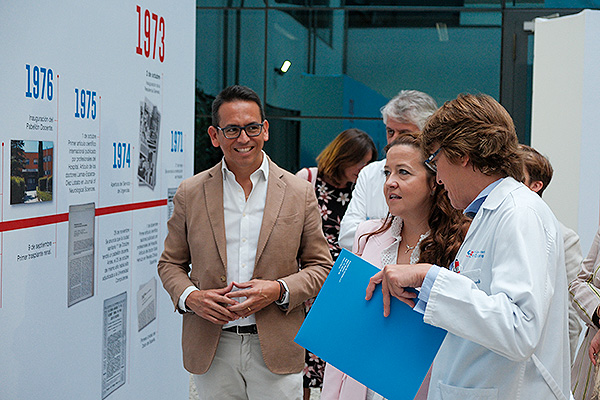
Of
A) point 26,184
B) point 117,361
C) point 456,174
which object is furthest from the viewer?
point 117,361

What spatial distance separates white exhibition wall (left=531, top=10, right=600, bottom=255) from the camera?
5.20m

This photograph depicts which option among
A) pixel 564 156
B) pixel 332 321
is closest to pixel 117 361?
pixel 332 321

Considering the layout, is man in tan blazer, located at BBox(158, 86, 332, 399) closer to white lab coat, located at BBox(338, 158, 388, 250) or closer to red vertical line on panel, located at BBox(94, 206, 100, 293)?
red vertical line on panel, located at BBox(94, 206, 100, 293)

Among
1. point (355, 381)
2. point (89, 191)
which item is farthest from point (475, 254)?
point (89, 191)

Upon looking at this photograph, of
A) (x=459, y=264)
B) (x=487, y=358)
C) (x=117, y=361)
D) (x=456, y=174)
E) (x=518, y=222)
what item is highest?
(x=456, y=174)

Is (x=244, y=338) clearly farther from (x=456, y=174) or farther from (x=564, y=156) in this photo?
(x=564, y=156)

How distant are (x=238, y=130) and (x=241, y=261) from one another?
551 mm

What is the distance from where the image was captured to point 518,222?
171 cm

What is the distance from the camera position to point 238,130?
9.43 feet

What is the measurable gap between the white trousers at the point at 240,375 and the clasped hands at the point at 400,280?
1.05 m

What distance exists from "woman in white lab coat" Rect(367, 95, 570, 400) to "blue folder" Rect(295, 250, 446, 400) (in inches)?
2.6

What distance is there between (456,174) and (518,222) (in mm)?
239

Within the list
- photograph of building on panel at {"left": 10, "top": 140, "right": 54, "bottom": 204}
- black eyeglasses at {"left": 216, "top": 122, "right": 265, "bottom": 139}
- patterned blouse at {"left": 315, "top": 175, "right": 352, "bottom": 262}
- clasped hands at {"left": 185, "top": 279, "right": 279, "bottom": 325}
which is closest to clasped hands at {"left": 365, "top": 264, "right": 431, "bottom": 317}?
clasped hands at {"left": 185, "top": 279, "right": 279, "bottom": 325}

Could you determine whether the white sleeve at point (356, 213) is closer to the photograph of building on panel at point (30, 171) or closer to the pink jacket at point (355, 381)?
the pink jacket at point (355, 381)
